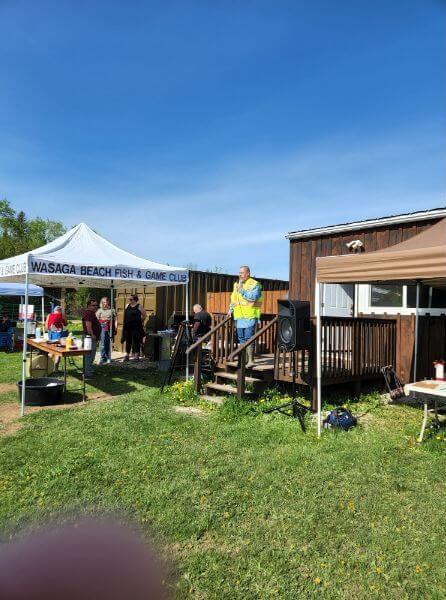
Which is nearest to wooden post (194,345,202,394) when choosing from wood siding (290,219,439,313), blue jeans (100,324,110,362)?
wood siding (290,219,439,313)

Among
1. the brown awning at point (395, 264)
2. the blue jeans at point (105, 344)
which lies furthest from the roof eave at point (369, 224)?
the blue jeans at point (105, 344)

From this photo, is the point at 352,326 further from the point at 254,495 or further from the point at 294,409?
the point at 254,495

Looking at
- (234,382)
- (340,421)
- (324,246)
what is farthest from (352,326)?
(324,246)

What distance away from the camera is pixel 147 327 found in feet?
42.7

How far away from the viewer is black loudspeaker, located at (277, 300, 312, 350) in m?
5.42

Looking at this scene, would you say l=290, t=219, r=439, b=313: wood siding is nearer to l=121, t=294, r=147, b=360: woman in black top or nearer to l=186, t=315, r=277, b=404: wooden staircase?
l=186, t=315, r=277, b=404: wooden staircase

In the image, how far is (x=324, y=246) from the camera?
952 cm

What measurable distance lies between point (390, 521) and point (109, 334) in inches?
364

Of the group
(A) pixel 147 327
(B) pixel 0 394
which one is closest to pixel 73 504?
(B) pixel 0 394

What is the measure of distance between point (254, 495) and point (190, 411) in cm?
289

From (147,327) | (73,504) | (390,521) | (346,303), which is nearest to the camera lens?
(390,521)

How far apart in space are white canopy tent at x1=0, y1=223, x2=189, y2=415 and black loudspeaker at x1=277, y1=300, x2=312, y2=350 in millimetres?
2917

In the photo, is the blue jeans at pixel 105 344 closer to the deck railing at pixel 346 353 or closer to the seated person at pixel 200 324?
the seated person at pixel 200 324

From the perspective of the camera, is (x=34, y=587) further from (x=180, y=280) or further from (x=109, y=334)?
(x=109, y=334)
